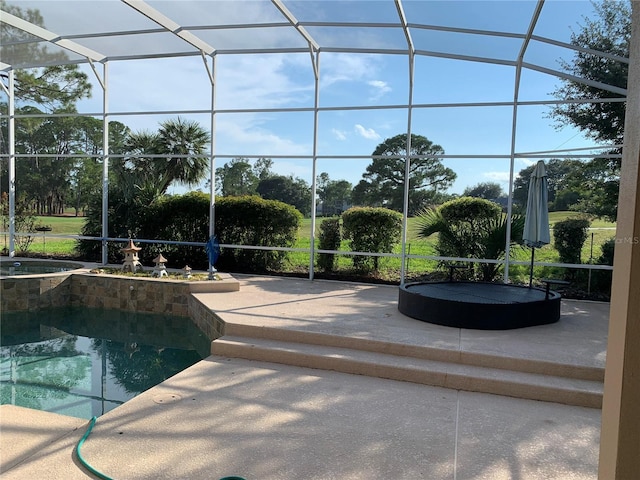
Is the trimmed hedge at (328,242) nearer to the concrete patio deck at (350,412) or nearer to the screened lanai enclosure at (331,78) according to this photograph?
the screened lanai enclosure at (331,78)

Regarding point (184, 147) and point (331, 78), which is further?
point (184, 147)

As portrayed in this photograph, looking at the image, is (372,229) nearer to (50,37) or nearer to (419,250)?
(419,250)

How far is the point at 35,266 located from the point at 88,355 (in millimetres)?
5374

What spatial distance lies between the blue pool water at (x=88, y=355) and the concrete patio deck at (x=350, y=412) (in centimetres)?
78

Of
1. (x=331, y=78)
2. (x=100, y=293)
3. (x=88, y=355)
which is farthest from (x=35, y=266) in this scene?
(x=331, y=78)

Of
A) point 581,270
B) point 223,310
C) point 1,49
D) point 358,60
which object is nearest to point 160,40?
point 1,49

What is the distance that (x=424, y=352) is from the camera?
4.55 meters

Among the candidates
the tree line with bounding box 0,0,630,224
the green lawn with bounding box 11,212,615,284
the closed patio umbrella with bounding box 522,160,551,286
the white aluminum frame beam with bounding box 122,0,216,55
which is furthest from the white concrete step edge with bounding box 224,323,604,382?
the white aluminum frame beam with bounding box 122,0,216,55

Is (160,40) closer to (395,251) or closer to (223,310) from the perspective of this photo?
(223,310)

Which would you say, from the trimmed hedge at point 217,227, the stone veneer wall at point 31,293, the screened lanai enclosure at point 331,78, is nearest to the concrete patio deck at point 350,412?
the screened lanai enclosure at point 331,78

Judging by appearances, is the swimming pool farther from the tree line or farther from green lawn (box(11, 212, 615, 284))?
the tree line

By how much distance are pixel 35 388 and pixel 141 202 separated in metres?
6.44

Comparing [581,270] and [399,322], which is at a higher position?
[581,270]

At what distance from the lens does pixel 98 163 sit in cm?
1788
